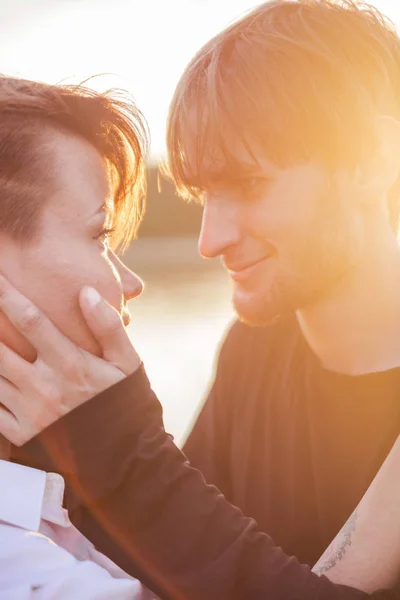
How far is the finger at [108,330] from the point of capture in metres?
1.57

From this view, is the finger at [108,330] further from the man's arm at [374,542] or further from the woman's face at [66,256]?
the man's arm at [374,542]

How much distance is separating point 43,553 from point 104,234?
82 cm

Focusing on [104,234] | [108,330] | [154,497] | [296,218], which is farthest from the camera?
[296,218]

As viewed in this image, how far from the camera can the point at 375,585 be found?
155 cm

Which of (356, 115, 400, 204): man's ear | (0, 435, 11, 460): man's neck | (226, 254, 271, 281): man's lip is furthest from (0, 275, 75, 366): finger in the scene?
(356, 115, 400, 204): man's ear

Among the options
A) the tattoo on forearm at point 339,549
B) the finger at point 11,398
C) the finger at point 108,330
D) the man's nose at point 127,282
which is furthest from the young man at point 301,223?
the finger at point 11,398

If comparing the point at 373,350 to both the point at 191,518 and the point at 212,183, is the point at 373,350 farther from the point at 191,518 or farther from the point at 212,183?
the point at 191,518

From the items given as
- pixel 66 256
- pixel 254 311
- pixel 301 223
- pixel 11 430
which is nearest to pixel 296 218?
pixel 301 223

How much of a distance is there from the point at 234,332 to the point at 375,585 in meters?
1.26

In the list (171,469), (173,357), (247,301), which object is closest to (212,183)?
(247,301)

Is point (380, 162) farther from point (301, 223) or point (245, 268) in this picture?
point (245, 268)

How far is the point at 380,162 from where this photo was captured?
240cm

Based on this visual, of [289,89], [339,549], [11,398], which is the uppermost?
[289,89]

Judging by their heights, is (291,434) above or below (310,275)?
below
